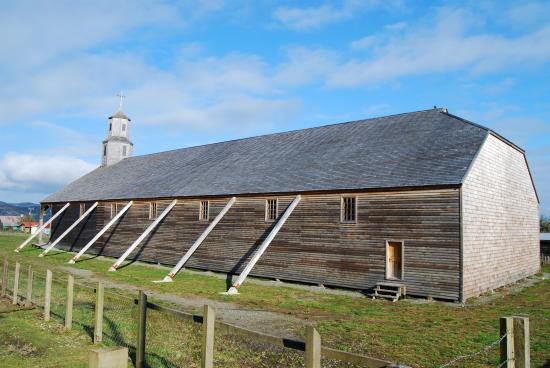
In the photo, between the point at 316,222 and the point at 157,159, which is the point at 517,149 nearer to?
the point at 316,222

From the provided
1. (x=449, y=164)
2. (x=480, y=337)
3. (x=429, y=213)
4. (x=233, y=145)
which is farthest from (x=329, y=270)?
(x=233, y=145)

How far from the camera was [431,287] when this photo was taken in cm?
1745

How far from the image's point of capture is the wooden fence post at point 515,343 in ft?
17.3

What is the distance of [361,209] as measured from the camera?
65.2ft

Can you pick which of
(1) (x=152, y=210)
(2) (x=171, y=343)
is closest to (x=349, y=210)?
(2) (x=171, y=343)

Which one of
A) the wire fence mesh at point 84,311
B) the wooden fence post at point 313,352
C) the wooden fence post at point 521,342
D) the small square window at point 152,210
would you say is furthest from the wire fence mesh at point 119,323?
the small square window at point 152,210

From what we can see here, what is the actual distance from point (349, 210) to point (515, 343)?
15.0 meters

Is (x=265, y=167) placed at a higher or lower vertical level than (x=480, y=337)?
higher

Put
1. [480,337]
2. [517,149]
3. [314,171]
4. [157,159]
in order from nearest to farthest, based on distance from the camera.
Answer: [480,337]
[314,171]
[517,149]
[157,159]

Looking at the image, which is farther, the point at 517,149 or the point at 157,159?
the point at 157,159

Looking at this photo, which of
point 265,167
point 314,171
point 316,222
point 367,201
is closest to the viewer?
point 367,201

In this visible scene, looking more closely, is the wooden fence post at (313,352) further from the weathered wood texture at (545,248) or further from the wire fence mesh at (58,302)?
the weathered wood texture at (545,248)

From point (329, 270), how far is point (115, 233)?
1942 cm

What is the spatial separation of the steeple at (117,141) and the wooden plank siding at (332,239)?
21230 mm
